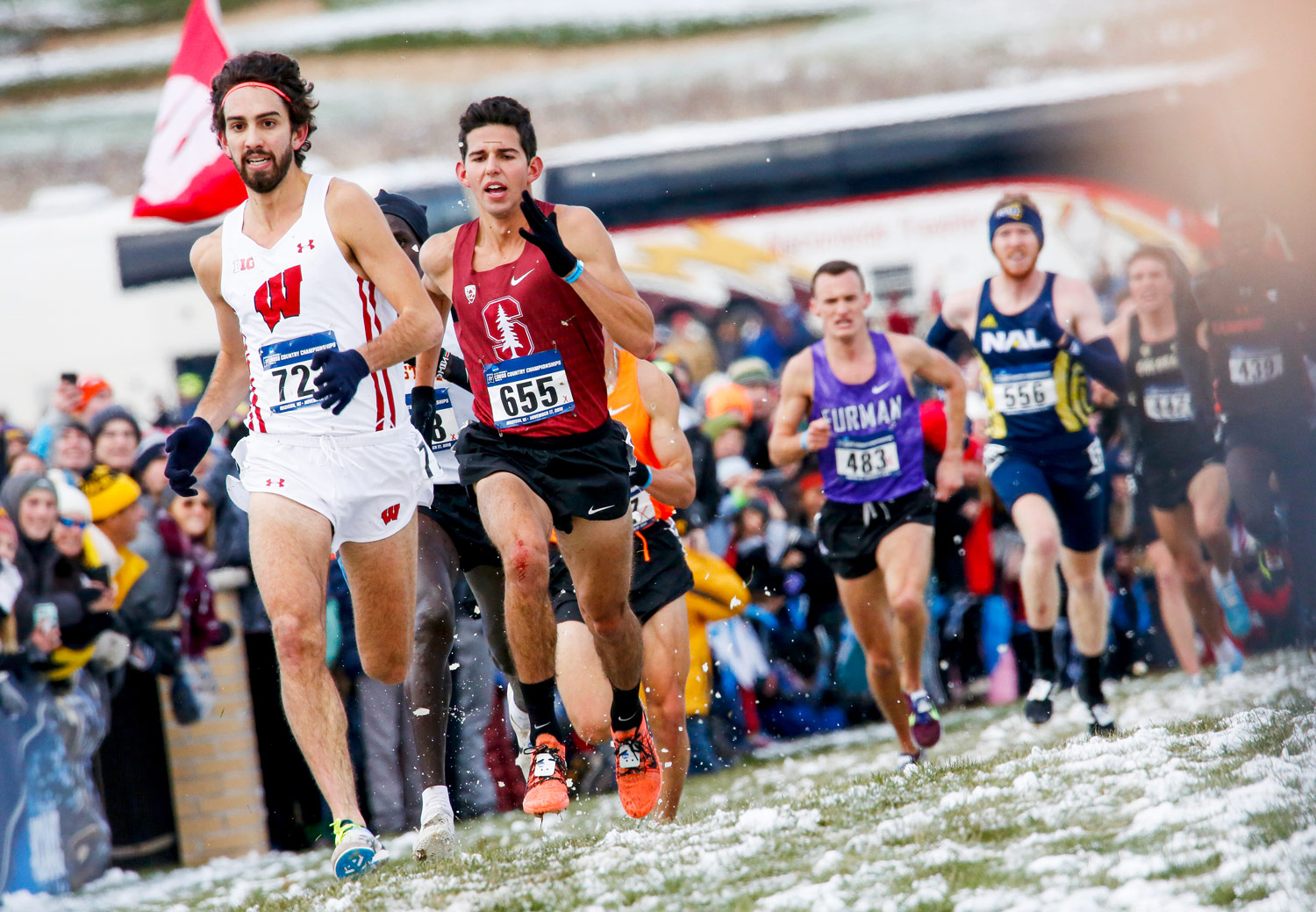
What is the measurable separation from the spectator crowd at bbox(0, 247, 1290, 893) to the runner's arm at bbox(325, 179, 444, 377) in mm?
2127

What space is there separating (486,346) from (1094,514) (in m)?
3.85

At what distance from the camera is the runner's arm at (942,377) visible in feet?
25.7

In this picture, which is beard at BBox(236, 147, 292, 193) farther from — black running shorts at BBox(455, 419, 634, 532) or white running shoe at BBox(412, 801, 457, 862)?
white running shoe at BBox(412, 801, 457, 862)

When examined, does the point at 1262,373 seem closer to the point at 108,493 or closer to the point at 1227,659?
the point at 1227,659

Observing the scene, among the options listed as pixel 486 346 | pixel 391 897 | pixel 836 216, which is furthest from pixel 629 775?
pixel 836 216

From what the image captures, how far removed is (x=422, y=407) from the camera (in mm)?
6109

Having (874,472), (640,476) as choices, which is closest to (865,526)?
(874,472)

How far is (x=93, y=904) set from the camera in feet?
23.4

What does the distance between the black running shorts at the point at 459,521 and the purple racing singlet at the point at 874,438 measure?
1.99 m

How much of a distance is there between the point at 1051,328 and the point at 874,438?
115 cm

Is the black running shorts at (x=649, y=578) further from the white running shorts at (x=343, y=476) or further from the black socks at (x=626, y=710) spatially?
the white running shorts at (x=343, y=476)

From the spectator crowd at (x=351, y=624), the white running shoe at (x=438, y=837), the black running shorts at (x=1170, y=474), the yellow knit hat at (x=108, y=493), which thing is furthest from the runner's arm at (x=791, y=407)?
the yellow knit hat at (x=108, y=493)

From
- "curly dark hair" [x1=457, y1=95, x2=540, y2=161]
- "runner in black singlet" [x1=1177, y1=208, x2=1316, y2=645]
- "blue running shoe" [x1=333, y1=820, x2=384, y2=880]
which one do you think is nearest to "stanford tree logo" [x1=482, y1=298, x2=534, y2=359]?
"curly dark hair" [x1=457, y1=95, x2=540, y2=161]

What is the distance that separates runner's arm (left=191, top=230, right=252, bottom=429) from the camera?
5.52m
